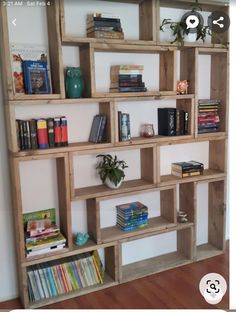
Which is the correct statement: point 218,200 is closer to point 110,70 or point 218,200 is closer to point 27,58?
point 110,70

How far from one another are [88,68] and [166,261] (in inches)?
52.7

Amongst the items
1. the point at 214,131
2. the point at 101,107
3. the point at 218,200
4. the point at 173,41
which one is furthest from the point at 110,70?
the point at 218,200

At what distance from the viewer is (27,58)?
173 cm

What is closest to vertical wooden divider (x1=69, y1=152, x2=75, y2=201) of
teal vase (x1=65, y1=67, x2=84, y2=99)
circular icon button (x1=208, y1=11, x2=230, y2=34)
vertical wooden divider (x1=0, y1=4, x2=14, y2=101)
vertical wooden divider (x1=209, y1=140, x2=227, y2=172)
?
teal vase (x1=65, y1=67, x2=84, y2=99)

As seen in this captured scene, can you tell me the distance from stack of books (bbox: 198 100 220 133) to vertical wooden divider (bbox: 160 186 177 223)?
46cm

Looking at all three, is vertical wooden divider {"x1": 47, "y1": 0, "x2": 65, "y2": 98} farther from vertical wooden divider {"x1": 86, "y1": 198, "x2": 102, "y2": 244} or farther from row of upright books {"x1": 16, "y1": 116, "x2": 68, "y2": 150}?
vertical wooden divider {"x1": 86, "y1": 198, "x2": 102, "y2": 244}

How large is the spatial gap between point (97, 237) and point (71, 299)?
14.3 inches

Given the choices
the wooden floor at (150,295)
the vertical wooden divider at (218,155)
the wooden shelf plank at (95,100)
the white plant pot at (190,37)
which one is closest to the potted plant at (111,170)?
the wooden shelf plank at (95,100)

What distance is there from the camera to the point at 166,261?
7.38ft

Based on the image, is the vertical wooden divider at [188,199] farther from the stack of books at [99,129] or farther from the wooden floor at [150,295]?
the stack of books at [99,129]

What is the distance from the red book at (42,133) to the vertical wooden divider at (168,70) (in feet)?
2.72

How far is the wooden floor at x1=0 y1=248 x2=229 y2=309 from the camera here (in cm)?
176

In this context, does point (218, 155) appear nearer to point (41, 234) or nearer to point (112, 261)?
point (112, 261)

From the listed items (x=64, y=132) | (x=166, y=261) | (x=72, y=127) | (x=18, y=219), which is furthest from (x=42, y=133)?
(x=166, y=261)
